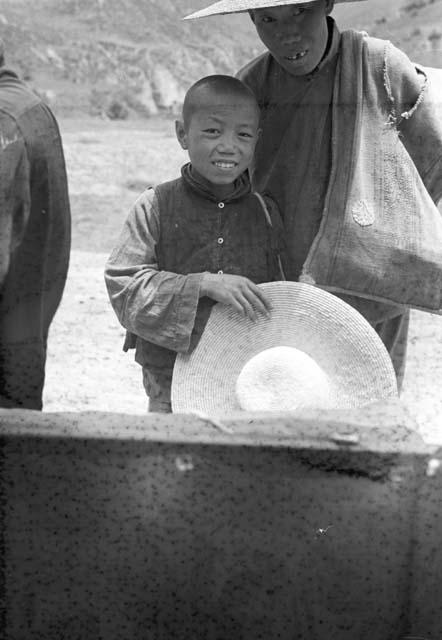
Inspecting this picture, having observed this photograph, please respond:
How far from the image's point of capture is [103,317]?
598 cm

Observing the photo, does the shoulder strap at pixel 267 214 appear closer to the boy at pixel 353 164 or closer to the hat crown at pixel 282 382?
the boy at pixel 353 164

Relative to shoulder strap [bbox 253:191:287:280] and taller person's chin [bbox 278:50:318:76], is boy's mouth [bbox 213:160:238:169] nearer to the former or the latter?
shoulder strap [bbox 253:191:287:280]

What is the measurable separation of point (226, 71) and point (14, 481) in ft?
6.27

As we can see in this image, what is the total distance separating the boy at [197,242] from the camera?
9.34ft

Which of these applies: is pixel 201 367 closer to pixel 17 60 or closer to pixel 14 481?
pixel 14 481

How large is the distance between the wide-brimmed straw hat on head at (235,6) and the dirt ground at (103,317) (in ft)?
3.52

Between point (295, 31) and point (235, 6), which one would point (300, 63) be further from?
point (235, 6)

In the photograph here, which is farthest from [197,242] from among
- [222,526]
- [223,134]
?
[222,526]

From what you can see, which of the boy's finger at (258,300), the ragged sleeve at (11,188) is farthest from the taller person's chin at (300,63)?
the ragged sleeve at (11,188)

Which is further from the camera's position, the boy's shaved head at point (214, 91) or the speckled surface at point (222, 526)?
the boy's shaved head at point (214, 91)

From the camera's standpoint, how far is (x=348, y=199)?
119 inches

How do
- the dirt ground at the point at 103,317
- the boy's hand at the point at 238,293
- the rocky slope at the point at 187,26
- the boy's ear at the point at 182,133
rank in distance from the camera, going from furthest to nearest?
the dirt ground at the point at 103,317 → the rocky slope at the point at 187,26 → the boy's ear at the point at 182,133 → the boy's hand at the point at 238,293

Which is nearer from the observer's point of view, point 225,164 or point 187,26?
point 225,164

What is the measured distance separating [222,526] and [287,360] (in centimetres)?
69
